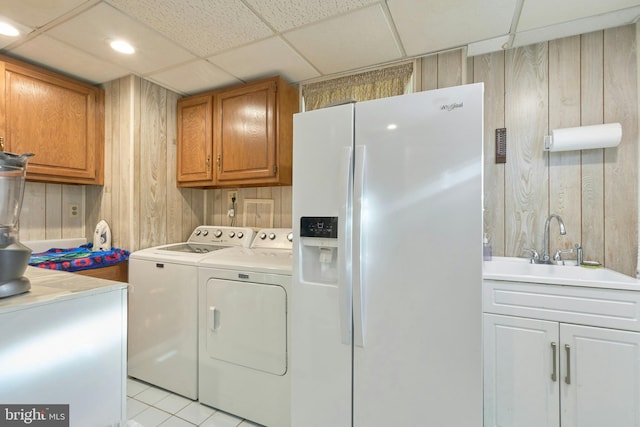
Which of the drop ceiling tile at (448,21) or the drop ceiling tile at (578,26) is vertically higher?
the drop ceiling tile at (448,21)

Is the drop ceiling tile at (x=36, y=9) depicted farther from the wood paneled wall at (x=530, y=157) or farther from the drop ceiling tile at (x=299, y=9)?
the drop ceiling tile at (x=299, y=9)

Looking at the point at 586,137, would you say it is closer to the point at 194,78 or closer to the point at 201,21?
the point at 201,21

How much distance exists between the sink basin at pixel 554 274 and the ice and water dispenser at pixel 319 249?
0.79 meters

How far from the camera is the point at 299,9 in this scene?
155 centimetres

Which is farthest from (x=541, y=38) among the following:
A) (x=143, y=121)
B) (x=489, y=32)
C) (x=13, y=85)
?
(x=13, y=85)

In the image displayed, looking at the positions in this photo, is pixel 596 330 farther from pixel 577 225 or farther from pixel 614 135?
pixel 614 135

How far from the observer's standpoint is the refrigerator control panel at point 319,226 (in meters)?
1.41

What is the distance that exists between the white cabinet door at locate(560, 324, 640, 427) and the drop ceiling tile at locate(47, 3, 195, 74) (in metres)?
2.79

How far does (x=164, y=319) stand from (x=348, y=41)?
2267 millimetres

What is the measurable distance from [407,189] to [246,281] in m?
1.10

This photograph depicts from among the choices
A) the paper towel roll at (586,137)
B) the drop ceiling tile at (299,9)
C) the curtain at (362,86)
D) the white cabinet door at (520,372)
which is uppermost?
the drop ceiling tile at (299,9)

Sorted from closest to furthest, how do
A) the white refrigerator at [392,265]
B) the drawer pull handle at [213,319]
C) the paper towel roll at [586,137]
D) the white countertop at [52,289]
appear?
the white countertop at [52,289], the white refrigerator at [392,265], the paper towel roll at [586,137], the drawer pull handle at [213,319]

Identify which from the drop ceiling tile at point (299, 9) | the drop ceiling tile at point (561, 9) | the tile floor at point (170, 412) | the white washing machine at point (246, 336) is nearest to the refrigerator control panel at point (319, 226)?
the white washing machine at point (246, 336)

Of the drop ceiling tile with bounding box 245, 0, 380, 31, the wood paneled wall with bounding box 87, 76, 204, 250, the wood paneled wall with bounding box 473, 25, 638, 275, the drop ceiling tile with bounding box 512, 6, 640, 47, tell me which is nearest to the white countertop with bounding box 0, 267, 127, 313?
the wood paneled wall with bounding box 87, 76, 204, 250
